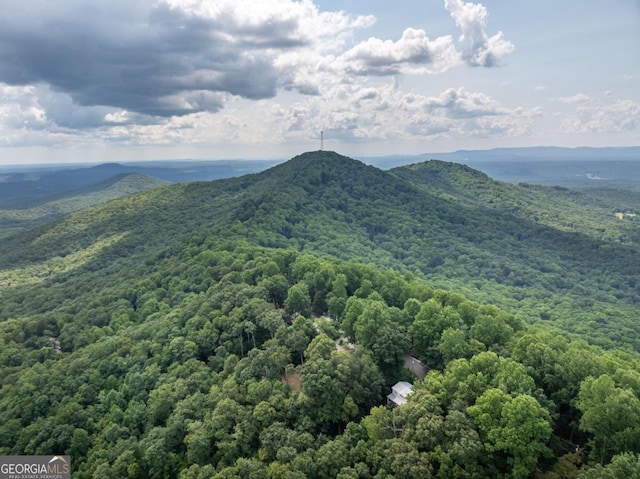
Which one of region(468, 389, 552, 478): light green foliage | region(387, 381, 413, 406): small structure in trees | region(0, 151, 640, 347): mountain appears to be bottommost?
region(0, 151, 640, 347): mountain


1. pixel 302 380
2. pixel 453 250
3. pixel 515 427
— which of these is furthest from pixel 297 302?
pixel 453 250

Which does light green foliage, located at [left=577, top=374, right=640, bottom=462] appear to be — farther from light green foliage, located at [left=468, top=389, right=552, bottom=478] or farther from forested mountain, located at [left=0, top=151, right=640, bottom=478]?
light green foliage, located at [left=468, top=389, right=552, bottom=478]

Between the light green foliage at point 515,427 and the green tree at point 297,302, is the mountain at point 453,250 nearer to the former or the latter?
the green tree at point 297,302

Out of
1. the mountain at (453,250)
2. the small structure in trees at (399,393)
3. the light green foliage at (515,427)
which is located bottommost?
the mountain at (453,250)

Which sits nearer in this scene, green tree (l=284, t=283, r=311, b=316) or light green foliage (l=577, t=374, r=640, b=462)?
light green foliage (l=577, t=374, r=640, b=462)

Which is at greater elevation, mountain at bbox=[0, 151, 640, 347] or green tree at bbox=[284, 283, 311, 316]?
green tree at bbox=[284, 283, 311, 316]
